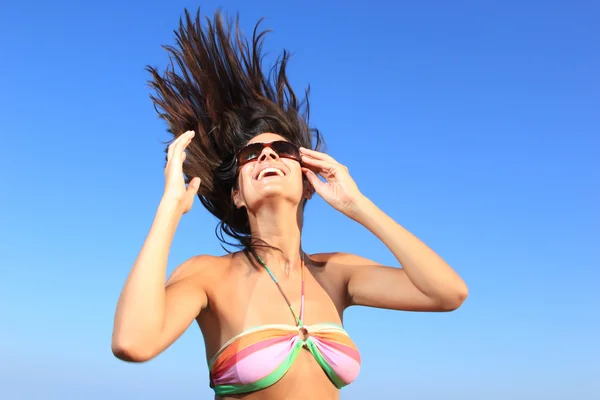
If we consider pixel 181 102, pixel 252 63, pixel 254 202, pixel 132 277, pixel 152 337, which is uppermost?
pixel 252 63

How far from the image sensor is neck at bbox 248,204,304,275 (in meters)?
5.10

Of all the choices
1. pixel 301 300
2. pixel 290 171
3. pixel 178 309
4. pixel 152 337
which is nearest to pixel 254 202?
pixel 290 171

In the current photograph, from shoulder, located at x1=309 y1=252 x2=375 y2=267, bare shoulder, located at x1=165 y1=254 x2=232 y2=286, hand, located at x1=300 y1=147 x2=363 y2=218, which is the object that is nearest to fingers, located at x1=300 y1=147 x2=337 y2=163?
hand, located at x1=300 y1=147 x2=363 y2=218

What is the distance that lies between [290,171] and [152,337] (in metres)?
1.67

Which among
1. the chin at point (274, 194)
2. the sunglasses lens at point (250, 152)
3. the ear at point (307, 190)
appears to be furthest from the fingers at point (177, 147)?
the ear at point (307, 190)

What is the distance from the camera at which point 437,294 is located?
15.7ft

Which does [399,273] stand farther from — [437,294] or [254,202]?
[254,202]

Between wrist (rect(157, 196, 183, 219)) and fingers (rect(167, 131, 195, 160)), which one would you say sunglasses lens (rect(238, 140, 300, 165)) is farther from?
wrist (rect(157, 196, 183, 219))

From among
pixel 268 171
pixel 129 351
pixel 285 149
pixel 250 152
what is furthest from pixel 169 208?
pixel 285 149

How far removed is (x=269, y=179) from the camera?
4988 millimetres

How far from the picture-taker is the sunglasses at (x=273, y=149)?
5168 mm

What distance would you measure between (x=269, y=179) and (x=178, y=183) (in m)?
0.77

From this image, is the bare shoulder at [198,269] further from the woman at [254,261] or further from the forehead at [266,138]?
the forehead at [266,138]

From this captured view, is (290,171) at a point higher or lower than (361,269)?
higher
